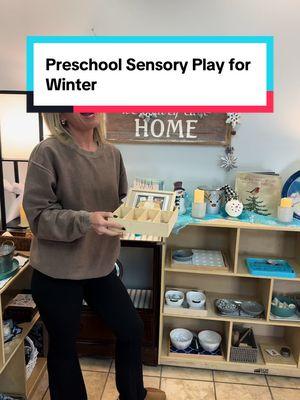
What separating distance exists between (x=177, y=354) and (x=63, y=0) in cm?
186

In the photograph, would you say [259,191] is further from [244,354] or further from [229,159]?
[244,354]

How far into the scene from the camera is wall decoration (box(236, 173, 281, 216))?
72.6 inches

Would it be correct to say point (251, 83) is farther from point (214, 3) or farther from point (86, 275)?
point (214, 3)

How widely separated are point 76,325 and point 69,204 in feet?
1.32

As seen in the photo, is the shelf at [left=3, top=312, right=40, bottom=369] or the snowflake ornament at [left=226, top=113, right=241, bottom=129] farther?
the snowflake ornament at [left=226, top=113, right=241, bottom=129]

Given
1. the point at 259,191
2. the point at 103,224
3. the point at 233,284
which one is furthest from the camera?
the point at 233,284

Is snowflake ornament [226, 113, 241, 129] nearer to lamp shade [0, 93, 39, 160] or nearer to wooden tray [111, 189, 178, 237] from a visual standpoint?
wooden tray [111, 189, 178, 237]

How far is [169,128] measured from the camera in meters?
1.96

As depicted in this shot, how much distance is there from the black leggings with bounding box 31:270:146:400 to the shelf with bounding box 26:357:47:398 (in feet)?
1.51

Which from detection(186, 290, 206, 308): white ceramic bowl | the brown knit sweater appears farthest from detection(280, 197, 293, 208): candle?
the brown knit sweater

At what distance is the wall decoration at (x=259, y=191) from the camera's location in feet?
6.05

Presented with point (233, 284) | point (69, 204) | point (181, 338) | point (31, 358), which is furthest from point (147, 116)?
point (31, 358)

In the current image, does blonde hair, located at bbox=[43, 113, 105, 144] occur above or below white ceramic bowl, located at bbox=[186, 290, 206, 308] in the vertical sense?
above

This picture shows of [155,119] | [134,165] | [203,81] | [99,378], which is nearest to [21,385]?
[99,378]
